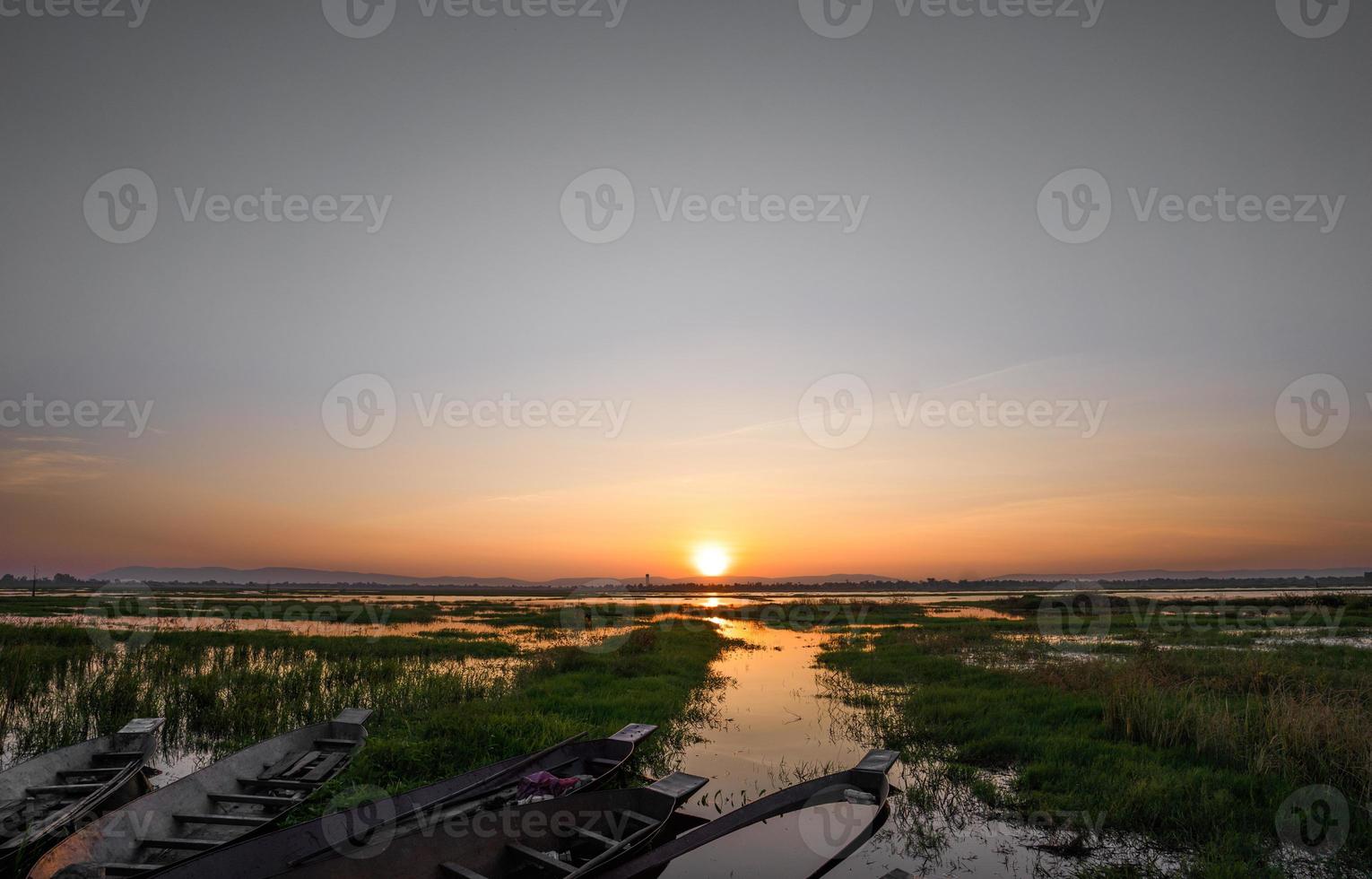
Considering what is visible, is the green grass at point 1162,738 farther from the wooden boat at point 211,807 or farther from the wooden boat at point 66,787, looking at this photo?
the wooden boat at point 66,787

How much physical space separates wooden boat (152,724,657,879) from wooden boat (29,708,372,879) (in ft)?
1.34

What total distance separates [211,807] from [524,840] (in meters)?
4.11

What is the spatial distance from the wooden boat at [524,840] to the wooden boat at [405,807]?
0.64 ft

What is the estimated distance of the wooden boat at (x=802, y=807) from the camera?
652cm

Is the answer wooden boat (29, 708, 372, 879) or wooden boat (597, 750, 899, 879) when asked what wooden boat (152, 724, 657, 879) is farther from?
wooden boat (597, 750, 899, 879)

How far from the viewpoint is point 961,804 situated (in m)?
9.71

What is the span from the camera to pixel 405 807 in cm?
758

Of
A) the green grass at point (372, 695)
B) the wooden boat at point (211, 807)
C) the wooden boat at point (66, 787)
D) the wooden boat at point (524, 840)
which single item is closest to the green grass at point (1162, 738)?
the wooden boat at point (524, 840)

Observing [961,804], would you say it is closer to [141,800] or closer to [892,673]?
[141,800]

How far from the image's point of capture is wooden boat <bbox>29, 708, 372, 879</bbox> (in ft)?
20.3

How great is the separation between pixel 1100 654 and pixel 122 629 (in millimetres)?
39006

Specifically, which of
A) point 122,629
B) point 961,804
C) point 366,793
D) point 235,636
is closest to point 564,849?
point 366,793

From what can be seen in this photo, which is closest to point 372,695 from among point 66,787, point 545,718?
point 545,718

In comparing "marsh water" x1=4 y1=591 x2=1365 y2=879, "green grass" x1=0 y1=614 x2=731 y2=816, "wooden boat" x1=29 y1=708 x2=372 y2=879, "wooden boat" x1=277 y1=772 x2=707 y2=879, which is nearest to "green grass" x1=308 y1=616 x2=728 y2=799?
"green grass" x1=0 y1=614 x2=731 y2=816
